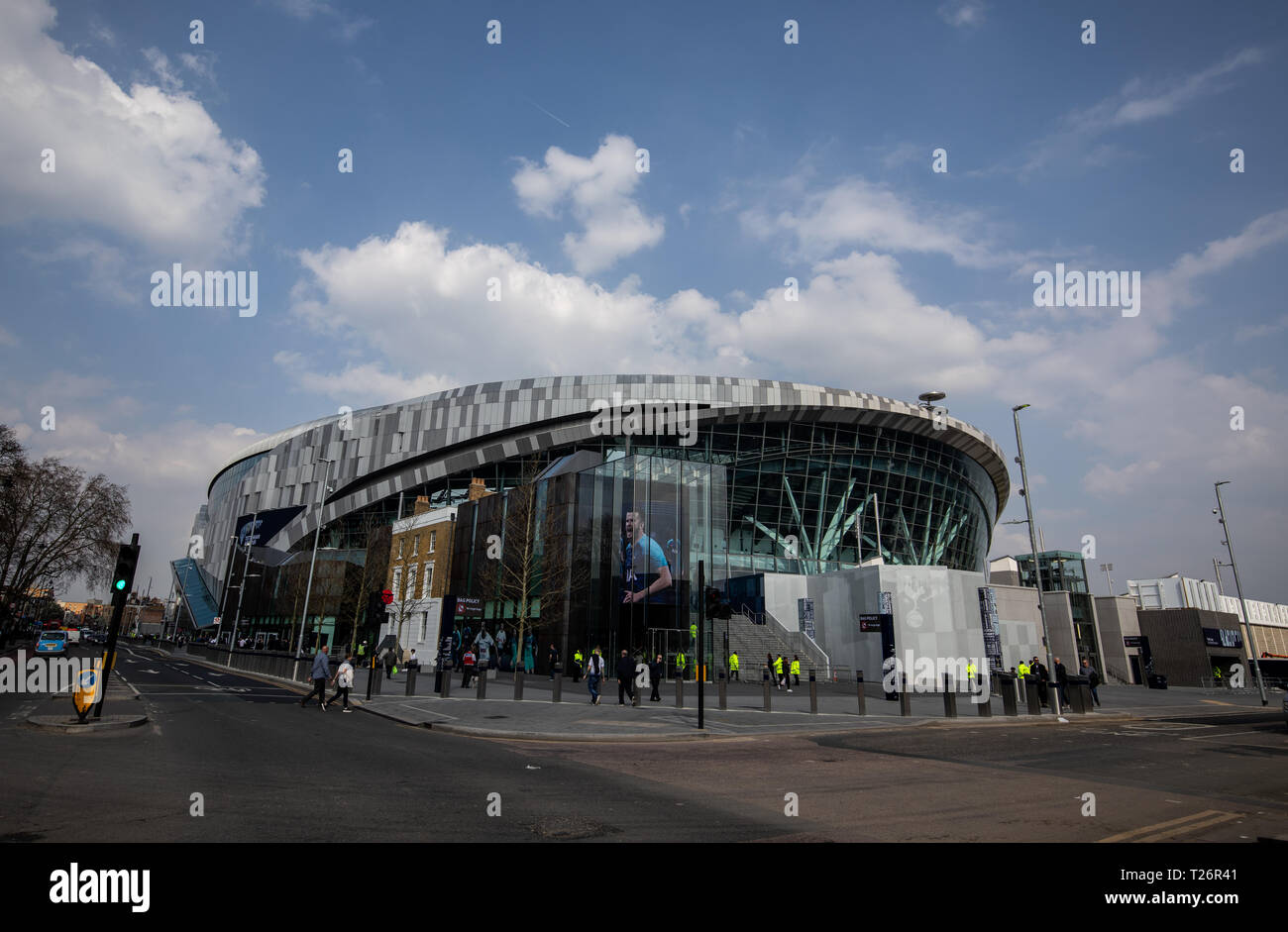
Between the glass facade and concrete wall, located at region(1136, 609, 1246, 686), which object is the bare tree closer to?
the glass facade

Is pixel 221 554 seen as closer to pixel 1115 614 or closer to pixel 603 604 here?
pixel 603 604

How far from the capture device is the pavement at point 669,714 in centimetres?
1595

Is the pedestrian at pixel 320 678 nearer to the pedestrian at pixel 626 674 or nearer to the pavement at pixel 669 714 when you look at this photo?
the pavement at pixel 669 714

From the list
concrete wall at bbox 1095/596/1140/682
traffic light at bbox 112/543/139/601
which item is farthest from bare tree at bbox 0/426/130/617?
concrete wall at bbox 1095/596/1140/682

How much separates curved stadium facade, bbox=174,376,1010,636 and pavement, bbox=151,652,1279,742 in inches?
974

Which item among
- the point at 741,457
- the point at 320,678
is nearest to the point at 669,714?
the point at 320,678

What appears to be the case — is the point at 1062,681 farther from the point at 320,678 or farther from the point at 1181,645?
the point at 1181,645

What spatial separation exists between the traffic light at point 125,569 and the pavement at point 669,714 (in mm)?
6819

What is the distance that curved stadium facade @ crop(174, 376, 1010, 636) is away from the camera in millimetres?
59844

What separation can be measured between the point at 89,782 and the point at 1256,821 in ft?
44.1

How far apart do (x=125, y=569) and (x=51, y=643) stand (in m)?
42.1

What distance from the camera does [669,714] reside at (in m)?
20.1

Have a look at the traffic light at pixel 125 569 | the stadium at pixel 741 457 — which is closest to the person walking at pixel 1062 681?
the stadium at pixel 741 457
